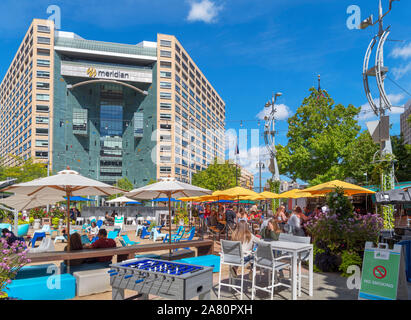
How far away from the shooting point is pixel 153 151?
70562 mm

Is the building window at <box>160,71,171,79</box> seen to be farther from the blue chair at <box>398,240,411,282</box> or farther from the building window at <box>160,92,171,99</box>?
the blue chair at <box>398,240,411,282</box>

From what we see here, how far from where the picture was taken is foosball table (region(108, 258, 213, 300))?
4.12 meters

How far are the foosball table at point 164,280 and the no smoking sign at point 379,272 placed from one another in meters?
2.81

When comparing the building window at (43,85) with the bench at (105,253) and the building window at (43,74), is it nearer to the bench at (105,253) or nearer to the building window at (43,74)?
the building window at (43,74)

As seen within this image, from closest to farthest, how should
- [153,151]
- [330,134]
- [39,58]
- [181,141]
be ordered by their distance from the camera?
[330,134], [39,58], [153,151], [181,141]

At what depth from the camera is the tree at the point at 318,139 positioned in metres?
23.8

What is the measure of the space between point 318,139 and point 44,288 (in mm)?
21650

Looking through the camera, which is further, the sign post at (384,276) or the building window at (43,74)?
the building window at (43,74)

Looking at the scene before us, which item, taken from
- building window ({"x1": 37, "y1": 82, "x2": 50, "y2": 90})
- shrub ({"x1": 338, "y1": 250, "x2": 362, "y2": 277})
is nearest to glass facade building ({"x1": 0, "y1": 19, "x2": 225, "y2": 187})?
building window ({"x1": 37, "y1": 82, "x2": 50, "y2": 90})

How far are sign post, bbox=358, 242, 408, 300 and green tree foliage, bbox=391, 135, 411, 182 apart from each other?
97.1ft

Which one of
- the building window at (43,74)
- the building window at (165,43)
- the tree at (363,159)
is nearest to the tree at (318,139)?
the tree at (363,159)

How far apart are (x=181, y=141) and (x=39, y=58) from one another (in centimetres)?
3359
